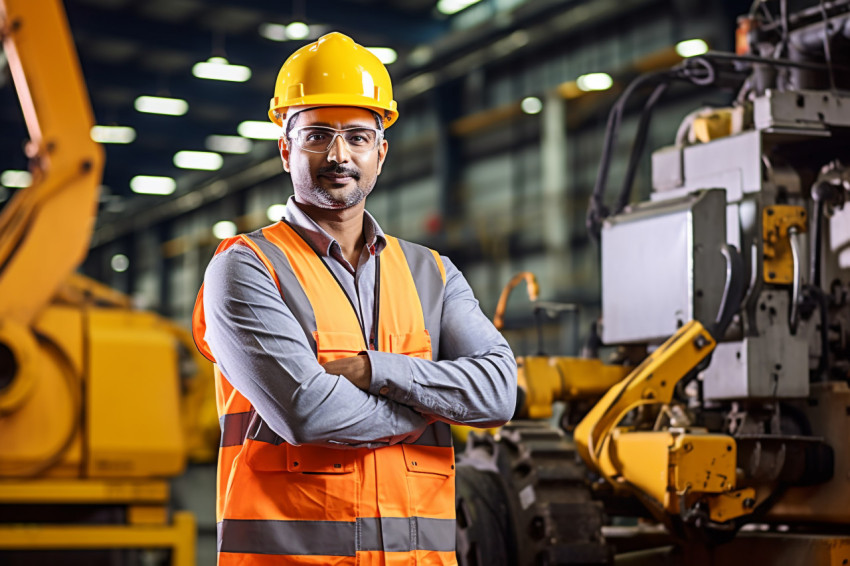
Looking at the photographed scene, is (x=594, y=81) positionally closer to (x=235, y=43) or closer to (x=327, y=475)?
(x=235, y=43)

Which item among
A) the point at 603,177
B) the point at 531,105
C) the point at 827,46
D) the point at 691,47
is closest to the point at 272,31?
the point at 531,105

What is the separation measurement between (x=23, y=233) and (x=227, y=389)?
5.73 metres

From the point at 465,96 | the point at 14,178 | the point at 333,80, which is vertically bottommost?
the point at 333,80

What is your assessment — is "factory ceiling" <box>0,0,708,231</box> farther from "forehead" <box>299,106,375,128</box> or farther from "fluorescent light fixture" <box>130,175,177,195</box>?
"forehead" <box>299,106,375,128</box>

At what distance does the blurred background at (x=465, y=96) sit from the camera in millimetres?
17594

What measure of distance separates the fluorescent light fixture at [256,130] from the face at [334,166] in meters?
22.4

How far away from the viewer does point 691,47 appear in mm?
16406

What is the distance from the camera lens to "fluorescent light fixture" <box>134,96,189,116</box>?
78.4 ft

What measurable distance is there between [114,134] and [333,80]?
24367 mm

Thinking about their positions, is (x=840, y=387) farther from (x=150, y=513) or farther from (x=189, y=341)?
(x=189, y=341)

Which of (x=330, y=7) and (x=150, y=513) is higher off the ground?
(x=330, y=7)

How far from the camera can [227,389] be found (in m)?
3.22

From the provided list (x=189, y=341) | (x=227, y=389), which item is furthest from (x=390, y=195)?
(x=227, y=389)

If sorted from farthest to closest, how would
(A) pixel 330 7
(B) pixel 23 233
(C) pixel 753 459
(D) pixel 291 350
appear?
(A) pixel 330 7 → (B) pixel 23 233 → (C) pixel 753 459 → (D) pixel 291 350
